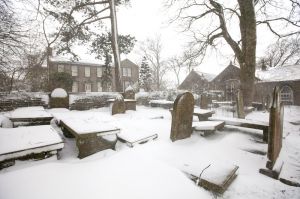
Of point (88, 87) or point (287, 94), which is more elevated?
point (88, 87)

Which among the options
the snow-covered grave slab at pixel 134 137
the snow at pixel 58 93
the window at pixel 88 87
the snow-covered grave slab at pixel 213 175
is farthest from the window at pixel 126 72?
the snow-covered grave slab at pixel 213 175

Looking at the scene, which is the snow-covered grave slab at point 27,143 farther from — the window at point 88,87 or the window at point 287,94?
the window at point 88,87

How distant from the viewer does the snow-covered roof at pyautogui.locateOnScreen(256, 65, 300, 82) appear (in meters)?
25.5

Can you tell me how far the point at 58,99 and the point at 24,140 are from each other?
6790 mm

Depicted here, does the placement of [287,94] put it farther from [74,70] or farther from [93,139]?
[74,70]

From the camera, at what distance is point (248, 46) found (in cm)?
1113

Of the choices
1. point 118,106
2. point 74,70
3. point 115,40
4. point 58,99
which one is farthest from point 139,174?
point 74,70

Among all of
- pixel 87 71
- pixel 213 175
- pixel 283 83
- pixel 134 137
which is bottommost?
pixel 213 175

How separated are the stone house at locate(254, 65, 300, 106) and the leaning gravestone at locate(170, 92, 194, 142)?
22310mm

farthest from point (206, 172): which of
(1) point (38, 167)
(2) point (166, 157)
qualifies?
(1) point (38, 167)

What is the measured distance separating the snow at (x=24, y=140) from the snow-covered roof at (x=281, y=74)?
29.2 meters

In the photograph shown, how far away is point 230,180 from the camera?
10.7 ft

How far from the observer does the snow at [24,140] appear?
305cm

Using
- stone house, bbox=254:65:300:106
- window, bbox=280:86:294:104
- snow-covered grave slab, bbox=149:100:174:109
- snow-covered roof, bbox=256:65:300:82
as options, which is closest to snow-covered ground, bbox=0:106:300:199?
snow-covered grave slab, bbox=149:100:174:109
